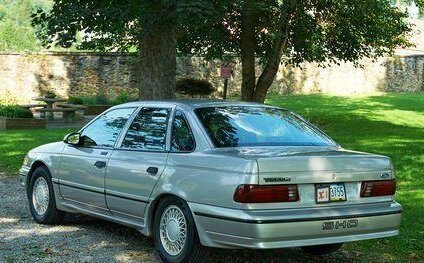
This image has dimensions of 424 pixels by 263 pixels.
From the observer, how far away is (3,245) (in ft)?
22.6

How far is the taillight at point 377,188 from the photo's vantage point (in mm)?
5875

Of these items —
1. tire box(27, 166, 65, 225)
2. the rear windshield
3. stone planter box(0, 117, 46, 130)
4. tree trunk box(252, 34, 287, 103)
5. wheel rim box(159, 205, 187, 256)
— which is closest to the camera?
wheel rim box(159, 205, 187, 256)

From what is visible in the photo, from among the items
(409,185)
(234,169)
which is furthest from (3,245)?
(409,185)

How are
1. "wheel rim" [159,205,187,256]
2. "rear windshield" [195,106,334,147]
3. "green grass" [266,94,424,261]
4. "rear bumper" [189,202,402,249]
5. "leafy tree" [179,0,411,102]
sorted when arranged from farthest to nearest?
"leafy tree" [179,0,411,102]
"green grass" [266,94,424,261]
"rear windshield" [195,106,334,147]
"wheel rim" [159,205,187,256]
"rear bumper" [189,202,402,249]

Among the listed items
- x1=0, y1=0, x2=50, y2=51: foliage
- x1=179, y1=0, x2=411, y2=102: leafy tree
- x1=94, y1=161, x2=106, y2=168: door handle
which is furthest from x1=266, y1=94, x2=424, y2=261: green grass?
x1=0, y1=0, x2=50, y2=51: foliage

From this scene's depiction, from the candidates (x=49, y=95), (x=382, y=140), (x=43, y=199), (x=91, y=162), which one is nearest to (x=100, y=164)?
(x=91, y=162)

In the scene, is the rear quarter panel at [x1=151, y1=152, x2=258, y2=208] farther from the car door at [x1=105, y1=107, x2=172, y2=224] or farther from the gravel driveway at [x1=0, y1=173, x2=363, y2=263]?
the gravel driveway at [x1=0, y1=173, x2=363, y2=263]

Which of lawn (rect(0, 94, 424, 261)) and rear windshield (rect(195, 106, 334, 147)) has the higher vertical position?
rear windshield (rect(195, 106, 334, 147))

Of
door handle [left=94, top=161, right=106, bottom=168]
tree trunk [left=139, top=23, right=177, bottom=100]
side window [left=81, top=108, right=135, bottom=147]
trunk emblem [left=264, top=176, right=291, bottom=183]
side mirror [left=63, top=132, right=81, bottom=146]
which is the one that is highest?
tree trunk [left=139, top=23, right=177, bottom=100]

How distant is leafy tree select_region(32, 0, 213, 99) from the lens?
39.8ft

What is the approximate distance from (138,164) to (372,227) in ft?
7.42

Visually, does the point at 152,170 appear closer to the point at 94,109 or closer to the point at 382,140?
the point at 382,140

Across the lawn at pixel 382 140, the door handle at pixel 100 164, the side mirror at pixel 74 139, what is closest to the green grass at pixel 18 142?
the lawn at pixel 382 140

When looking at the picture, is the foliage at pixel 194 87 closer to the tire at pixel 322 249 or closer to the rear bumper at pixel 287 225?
the tire at pixel 322 249
